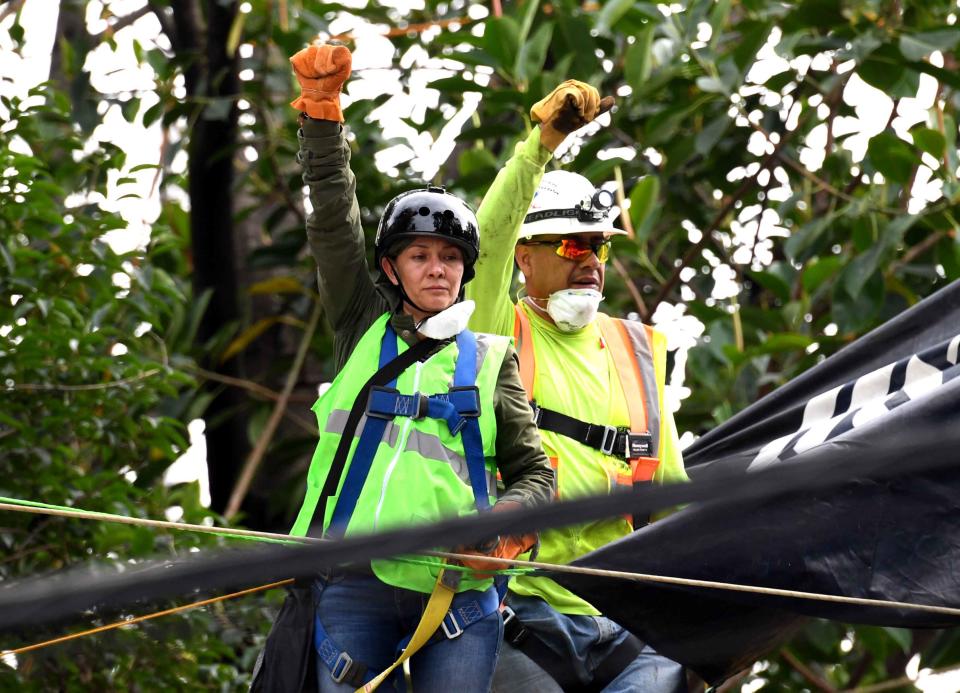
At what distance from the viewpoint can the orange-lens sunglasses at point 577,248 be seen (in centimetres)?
405

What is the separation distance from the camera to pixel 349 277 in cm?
346

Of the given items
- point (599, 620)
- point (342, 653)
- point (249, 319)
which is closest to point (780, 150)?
point (249, 319)

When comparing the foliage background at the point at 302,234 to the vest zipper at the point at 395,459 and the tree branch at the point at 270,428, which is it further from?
the vest zipper at the point at 395,459

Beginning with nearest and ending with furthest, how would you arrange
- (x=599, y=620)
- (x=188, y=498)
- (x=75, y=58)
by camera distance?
(x=599, y=620) → (x=188, y=498) → (x=75, y=58)

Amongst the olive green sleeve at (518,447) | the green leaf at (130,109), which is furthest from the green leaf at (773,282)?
the olive green sleeve at (518,447)

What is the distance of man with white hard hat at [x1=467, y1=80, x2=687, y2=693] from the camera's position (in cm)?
367

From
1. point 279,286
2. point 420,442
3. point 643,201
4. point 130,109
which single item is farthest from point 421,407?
point 279,286

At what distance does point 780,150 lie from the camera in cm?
627

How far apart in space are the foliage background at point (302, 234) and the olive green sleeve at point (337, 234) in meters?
1.14

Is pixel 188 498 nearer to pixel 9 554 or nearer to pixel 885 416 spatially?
pixel 9 554

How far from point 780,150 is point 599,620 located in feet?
9.83

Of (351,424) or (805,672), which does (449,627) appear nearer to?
(351,424)

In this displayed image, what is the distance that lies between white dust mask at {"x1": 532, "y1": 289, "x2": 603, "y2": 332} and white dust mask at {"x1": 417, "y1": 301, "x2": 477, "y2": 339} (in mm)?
598

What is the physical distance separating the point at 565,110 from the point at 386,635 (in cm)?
123
